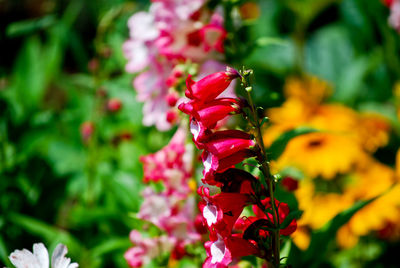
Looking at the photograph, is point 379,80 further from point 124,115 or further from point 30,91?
point 30,91

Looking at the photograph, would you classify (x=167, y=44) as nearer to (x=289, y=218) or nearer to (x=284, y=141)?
(x=284, y=141)

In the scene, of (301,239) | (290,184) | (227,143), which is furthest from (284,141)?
(301,239)

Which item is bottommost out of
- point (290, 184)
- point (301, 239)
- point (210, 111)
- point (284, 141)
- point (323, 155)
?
point (301, 239)

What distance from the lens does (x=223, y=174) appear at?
2.32ft

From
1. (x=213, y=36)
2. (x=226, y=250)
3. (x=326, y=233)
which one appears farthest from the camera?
(x=213, y=36)

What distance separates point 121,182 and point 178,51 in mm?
461

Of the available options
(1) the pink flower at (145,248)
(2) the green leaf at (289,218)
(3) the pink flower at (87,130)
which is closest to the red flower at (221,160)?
(2) the green leaf at (289,218)

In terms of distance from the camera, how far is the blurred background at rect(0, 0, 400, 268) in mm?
1414

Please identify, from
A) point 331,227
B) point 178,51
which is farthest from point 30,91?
point 331,227

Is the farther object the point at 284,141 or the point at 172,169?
the point at 172,169

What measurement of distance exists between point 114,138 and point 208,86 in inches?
43.2

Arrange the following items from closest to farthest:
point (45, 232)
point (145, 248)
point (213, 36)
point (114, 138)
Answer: point (145, 248) < point (213, 36) < point (45, 232) < point (114, 138)

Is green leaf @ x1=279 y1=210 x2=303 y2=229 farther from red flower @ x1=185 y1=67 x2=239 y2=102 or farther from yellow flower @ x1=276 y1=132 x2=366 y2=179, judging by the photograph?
yellow flower @ x1=276 y1=132 x2=366 y2=179

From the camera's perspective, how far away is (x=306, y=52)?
3416 millimetres
